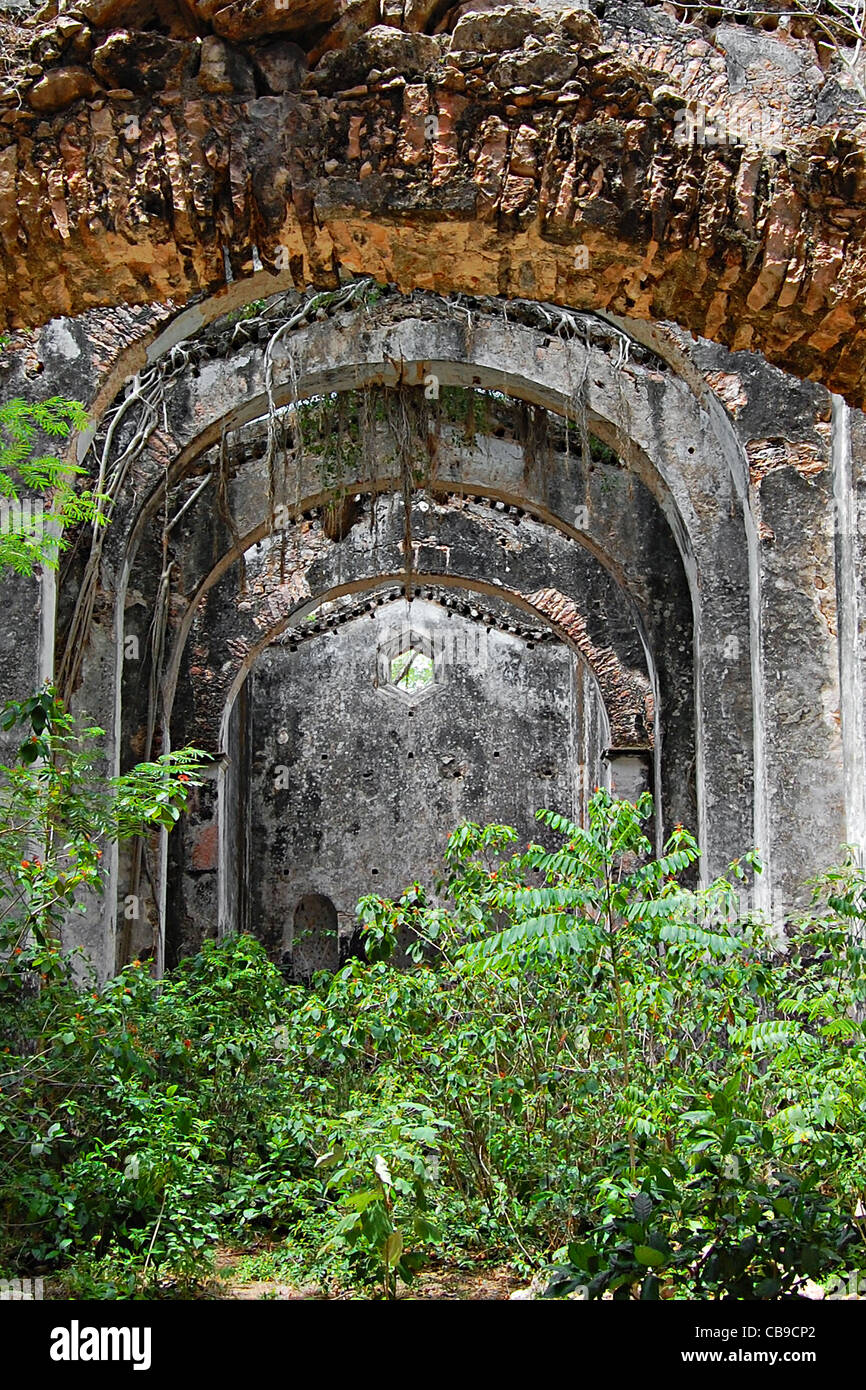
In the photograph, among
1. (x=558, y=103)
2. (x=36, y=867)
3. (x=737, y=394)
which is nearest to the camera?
(x=558, y=103)

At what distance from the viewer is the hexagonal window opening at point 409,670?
19719 millimetres

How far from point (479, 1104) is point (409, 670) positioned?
13911 millimetres

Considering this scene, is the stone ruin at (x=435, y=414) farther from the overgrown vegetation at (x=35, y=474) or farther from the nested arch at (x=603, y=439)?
the overgrown vegetation at (x=35, y=474)

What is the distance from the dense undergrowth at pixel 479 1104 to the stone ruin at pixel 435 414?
5.77 feet

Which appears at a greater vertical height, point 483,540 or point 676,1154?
point 483,540

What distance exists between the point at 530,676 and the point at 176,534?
335 inches

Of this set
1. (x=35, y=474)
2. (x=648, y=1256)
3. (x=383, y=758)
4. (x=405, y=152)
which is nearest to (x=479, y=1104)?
(x=648, y=1256)

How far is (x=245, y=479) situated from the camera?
12141mm

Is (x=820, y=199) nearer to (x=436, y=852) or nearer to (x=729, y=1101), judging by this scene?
(x=729, y=1101)

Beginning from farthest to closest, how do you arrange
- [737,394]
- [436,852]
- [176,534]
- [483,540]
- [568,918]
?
[436,852]
[483,540]
[176,534]
[737,394]
[568,918]

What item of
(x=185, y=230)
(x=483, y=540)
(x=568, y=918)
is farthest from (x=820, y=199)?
(x=483, y=540)

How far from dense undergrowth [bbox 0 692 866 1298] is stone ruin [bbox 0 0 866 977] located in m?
1.76

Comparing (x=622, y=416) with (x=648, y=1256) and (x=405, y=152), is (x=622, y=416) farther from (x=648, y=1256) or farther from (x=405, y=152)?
(x=648, y=1256)

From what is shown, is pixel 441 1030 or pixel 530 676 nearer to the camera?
pixel 441 1030
